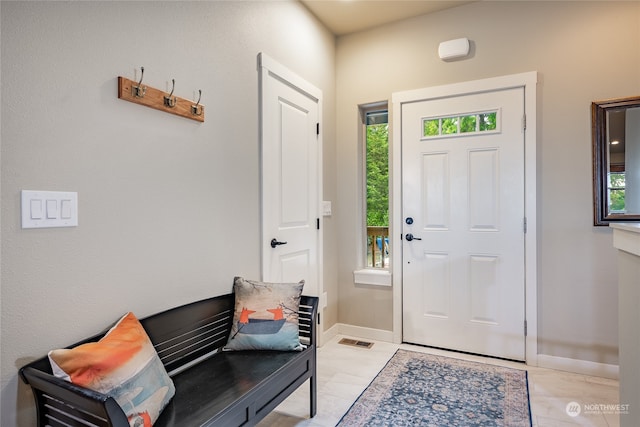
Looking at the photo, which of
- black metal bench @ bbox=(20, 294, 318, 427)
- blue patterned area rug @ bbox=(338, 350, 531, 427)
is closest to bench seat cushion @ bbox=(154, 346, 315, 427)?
black metal bench @ bbox=(20, 294, 318, 427)

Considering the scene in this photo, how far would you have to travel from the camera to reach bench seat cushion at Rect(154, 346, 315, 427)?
4.42ft

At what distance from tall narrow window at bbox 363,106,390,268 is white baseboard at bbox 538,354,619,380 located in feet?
4.68

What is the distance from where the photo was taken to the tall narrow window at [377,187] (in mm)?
3418

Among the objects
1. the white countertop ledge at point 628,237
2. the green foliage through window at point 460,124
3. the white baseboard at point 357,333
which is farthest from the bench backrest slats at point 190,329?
the green foliage through window at point 460,124

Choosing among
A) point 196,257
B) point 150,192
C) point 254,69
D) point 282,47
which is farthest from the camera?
point 282,47

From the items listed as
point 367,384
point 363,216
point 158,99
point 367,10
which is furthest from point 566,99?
point 158,99

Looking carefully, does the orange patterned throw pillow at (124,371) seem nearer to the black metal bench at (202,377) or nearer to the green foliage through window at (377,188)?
the black metal bench at (202,377)

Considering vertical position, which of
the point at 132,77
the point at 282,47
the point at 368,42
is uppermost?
the point at 368,42

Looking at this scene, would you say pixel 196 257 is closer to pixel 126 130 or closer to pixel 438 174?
pixel 126 130

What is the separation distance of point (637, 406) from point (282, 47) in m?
2.78

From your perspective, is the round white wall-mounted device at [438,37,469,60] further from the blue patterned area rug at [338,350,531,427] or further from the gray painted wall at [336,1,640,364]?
the blue patterned area rug at [338,350,531,427]

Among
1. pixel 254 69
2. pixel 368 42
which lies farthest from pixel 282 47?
pixel 368 42

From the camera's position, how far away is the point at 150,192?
1669 millimetres

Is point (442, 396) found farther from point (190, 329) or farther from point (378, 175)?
point (378, 175)
